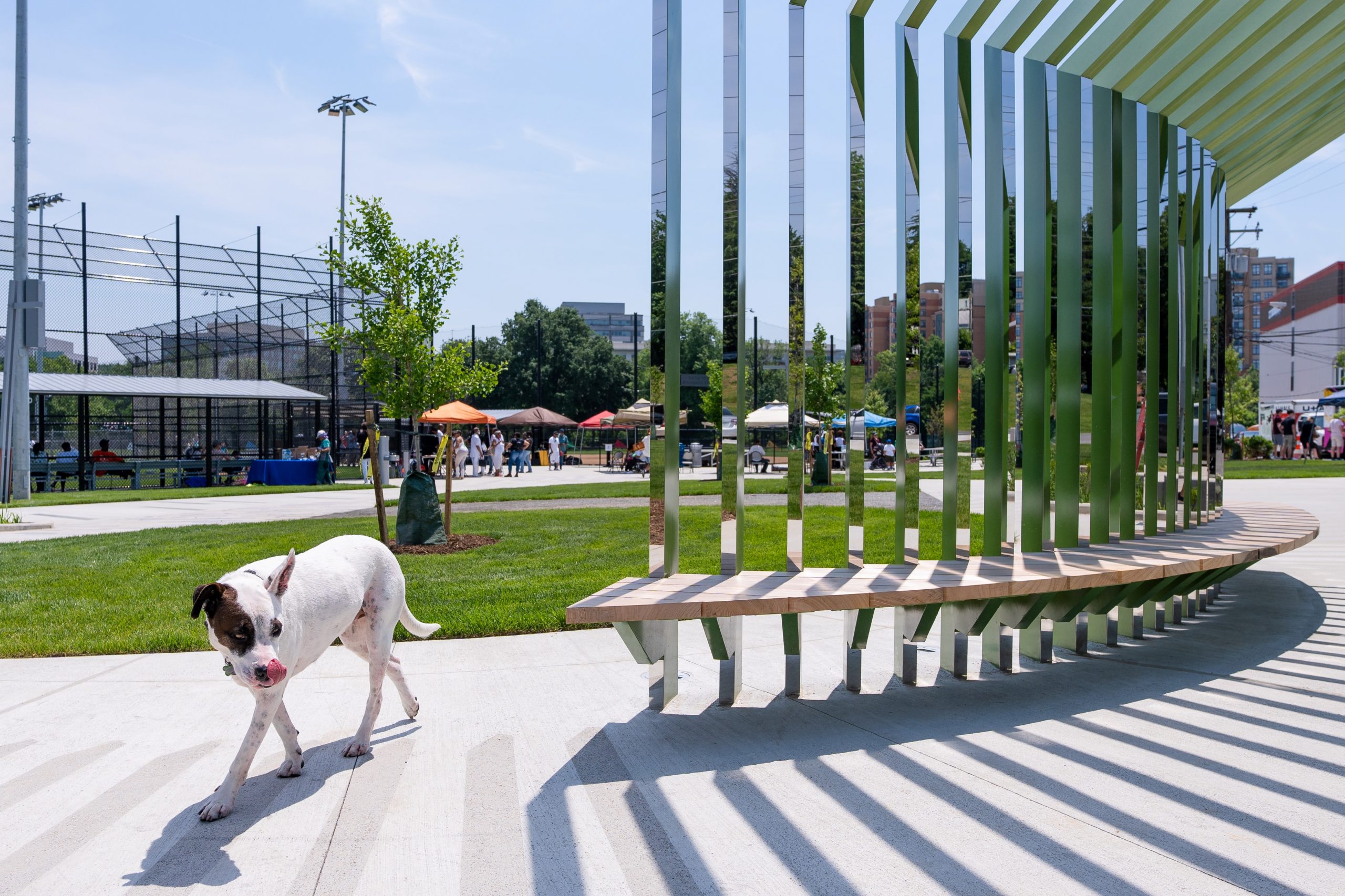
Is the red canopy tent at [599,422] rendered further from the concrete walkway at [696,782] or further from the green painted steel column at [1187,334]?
the concrete walkway at [696,782]

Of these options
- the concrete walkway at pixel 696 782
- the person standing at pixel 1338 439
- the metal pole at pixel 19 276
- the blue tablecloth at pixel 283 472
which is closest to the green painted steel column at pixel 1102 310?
the concrete walkway at pixel 696 782

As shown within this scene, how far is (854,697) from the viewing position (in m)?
4.76

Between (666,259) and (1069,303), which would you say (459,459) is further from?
(666,259)

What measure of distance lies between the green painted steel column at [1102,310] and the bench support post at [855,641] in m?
2.00

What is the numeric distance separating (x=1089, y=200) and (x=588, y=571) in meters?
5.40

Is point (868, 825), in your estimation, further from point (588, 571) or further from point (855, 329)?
point (588, 571)

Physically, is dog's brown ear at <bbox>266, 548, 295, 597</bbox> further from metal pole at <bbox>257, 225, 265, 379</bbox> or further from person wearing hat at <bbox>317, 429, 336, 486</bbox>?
metal pole at <bbox>257, 225, 265, 379</bbox>

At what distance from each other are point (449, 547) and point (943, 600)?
7.97 m

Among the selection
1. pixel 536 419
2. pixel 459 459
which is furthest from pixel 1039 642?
pixel 536 419

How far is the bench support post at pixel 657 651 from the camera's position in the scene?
4.02m

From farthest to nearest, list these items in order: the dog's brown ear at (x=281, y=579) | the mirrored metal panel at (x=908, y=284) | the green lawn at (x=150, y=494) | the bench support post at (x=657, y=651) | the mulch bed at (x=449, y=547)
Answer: the green lawn at (x=150, y=494) → the mulch bed at (x=449, y=547) → the mirrored metal panel at (x=908, y=284) → the bench support post at (x=657, y=651) → the dog's brown ear at (x=281, y=579)

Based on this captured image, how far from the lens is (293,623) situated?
3.25 meters

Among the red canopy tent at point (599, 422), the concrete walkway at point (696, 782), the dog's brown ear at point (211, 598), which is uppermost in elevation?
the red canopy tent at point (599, 422)

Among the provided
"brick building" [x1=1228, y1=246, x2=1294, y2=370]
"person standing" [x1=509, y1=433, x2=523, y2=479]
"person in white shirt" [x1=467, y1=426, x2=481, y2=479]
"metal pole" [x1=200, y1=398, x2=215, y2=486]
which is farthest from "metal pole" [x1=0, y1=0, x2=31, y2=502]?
"brick building" [x1=1228, y1=246, x2=1294, y2=370]
